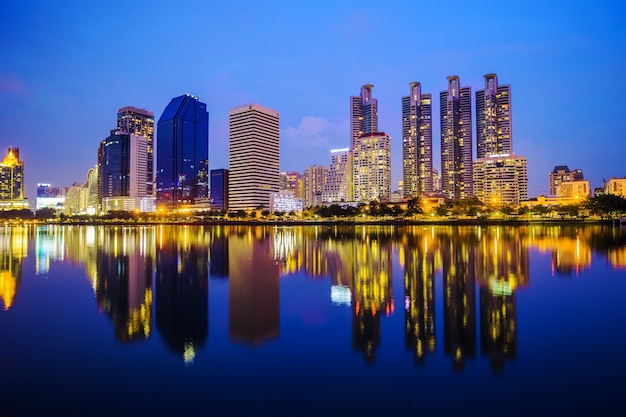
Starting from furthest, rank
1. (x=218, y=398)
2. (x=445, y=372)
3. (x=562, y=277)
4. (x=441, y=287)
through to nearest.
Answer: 1. (x=562, y=277)
2. (x=441, y=287)
3. (x=445, y=372)
4. (x=218, y=398)

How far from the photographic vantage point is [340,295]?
17391 millimetres

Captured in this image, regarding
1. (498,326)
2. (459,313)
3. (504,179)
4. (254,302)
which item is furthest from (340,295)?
(504,179)

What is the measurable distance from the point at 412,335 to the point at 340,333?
84.2 inches

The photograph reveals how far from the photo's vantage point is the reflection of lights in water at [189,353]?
1027 centimetres

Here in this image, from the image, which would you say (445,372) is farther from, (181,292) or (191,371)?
(181,292)

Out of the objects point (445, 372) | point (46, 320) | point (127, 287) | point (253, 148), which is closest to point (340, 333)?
point (445, 372)

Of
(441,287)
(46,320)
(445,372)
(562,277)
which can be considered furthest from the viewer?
(562,277)

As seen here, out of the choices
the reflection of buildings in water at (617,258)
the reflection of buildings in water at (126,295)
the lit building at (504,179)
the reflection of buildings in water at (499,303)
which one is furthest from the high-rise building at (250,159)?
the reflection of buildings in water at (499,303)

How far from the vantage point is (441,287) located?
60.2ft

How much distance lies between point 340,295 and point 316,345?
6.21m

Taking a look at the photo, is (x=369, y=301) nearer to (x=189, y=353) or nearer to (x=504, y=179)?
(x=189, y=353)

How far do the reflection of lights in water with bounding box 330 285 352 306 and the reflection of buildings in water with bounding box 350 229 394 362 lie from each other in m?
0.27

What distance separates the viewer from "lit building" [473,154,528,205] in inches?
7281

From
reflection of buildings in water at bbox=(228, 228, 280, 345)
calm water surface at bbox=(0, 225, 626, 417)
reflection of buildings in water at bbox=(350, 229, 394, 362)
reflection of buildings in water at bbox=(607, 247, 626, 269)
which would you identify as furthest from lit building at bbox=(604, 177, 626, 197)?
reflection of buildings in water at bbox=(228, 228, 280, 345)
